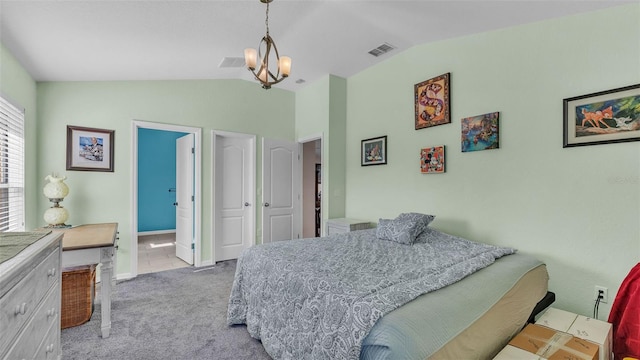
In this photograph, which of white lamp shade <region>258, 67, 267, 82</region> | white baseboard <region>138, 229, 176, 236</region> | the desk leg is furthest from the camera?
white baseboard <region>138, 229, 176, 236</region>

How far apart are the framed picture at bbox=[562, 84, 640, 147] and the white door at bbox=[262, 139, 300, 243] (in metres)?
3.65

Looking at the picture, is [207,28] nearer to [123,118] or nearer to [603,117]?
[123,118]

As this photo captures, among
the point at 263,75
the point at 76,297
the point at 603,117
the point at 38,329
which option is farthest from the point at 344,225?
the point at 38,329

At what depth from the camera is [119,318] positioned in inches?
103

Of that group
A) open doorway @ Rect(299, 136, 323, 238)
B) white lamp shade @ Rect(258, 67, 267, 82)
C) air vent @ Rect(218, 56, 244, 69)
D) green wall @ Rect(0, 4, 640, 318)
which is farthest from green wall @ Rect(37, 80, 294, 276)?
white lamp shade @ Rect(258, 67, 267, 82)

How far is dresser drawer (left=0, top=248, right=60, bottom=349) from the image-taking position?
982 millimetres

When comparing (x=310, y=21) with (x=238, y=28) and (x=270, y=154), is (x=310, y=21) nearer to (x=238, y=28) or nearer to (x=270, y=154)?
(x=238, y=28)

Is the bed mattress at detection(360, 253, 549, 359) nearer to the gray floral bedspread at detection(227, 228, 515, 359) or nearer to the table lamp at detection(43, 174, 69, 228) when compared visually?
the gray floral bedspread at detection(227, 228, 515, 359)

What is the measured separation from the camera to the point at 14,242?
132 cm

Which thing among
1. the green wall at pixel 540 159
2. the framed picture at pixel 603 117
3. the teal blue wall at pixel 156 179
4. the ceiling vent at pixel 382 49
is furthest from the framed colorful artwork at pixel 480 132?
the teal blue wall at pixel 156 179

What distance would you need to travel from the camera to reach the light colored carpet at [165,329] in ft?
6.88

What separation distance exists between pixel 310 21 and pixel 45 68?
109 inches

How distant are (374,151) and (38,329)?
353 cm

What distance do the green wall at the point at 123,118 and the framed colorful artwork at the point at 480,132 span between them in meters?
3.08
